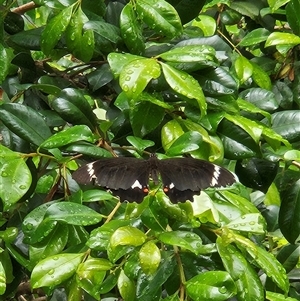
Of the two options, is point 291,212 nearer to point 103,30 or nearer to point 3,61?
point 103,30

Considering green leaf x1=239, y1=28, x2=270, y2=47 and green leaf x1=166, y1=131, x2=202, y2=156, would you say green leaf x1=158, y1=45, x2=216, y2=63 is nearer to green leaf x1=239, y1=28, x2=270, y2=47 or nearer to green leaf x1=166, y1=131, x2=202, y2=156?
green leaf x1=166, y1=131, x2=202, y2=156

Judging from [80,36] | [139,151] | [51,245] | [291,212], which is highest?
[80,36]

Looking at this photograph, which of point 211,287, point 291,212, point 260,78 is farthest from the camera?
point 260,78

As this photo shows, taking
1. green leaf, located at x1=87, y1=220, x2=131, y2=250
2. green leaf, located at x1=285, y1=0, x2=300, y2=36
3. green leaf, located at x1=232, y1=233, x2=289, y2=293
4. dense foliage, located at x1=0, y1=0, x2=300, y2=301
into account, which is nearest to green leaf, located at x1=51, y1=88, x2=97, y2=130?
dense foliage, located at x1=0, y1=0, x2=300, y2=301

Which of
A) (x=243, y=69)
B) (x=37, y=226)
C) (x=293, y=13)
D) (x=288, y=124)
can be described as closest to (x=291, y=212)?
(x=288, y=124)

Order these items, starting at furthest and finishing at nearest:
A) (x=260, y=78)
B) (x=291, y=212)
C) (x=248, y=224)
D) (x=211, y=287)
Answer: (x=260, y=78), (x=291, y=212), (x=248, y=224), (x=211, y=287)

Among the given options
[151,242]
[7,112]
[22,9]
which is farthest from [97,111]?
[151,242]

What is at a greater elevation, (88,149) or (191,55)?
(191,55)

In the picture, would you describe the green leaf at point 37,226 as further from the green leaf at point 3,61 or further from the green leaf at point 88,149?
the green leaf at point 3,61
